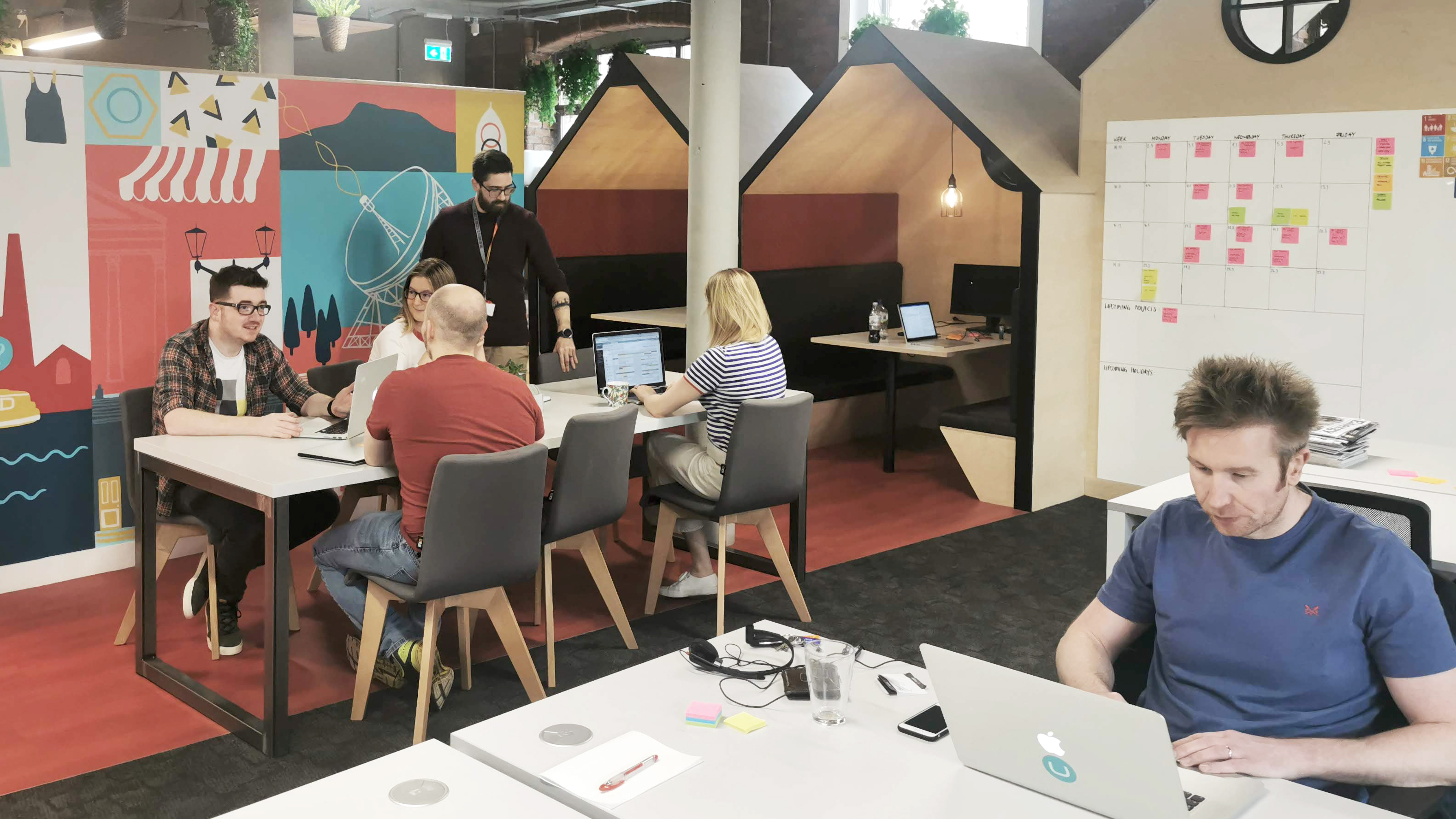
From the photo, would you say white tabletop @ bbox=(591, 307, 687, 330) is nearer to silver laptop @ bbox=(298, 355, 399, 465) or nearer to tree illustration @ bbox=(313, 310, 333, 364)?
tree illustration @ bbox=(313, 310, 333, 364)

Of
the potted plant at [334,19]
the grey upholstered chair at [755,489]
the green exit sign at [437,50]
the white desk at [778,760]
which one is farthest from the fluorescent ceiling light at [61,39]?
the white desk at [778,760]

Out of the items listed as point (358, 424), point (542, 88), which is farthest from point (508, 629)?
point (542, 88)

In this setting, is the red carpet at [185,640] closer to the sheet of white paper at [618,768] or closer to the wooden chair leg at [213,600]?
the wooden chair leg at [213,600]

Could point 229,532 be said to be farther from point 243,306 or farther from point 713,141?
point 713,141

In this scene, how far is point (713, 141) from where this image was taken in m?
5.59

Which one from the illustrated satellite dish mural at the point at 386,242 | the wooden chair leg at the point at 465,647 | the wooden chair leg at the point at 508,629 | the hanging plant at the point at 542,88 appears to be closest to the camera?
the wooden chair leg at the point at 508,629

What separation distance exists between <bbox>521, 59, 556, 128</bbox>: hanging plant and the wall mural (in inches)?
262

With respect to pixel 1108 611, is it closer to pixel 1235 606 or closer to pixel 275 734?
pixel 1235 606

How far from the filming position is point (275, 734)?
3615 mm

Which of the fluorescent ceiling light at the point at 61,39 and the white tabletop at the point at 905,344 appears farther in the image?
the fluorescent ceiling light at the point at 61,39

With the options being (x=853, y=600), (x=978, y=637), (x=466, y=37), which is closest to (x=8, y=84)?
(x=853, y=600)

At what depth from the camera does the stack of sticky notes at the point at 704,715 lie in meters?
2.09

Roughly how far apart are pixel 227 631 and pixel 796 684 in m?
2.92

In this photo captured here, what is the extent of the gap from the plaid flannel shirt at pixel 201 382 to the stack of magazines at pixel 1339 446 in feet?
11.9
